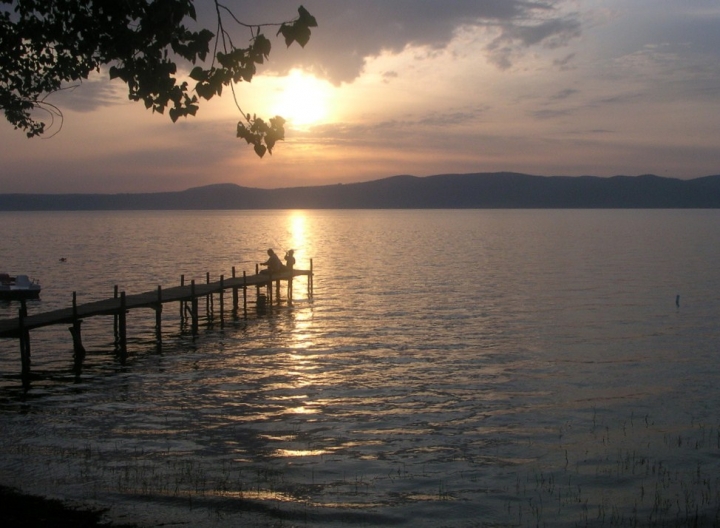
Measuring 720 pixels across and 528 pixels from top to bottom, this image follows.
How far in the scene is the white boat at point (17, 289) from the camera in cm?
4431

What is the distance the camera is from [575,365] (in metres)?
24.4

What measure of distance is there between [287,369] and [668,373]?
39.8 ft

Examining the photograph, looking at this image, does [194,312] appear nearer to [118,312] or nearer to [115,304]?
[115,304]

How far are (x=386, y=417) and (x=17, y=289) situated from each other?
34.1 m

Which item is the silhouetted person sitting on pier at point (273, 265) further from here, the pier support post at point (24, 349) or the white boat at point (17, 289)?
the pier support post at point (24, 349)

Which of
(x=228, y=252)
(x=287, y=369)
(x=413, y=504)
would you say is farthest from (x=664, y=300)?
(x=228, y=252)

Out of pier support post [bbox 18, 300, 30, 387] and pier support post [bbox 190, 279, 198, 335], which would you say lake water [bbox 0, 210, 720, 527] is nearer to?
pier support post [bbox 18, 300, 30, 387]

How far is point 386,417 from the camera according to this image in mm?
18047

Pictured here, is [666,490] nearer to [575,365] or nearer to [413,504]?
[413,504]

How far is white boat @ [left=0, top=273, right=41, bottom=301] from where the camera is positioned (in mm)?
44312

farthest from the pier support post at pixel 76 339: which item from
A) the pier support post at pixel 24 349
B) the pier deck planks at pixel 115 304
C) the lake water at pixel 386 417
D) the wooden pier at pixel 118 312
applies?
the pier support post at pixel 24 349

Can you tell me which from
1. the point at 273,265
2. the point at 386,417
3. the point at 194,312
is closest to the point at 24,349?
the point at 194,312

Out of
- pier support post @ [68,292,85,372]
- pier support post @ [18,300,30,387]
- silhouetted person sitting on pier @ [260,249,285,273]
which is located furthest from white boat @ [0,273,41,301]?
pier support post @ [18,300,30,387]

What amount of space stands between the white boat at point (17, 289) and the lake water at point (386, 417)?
10845 millimetres
